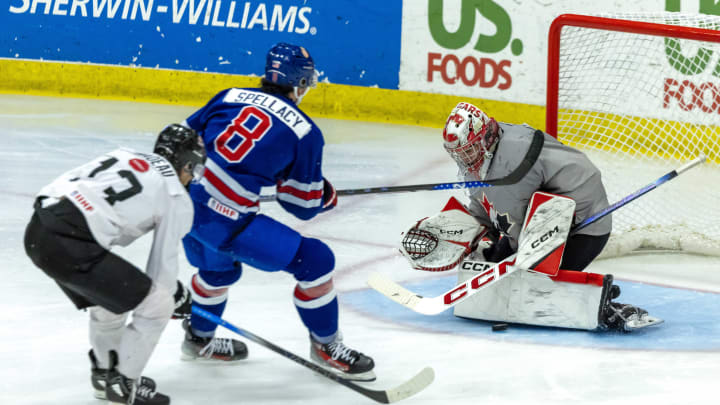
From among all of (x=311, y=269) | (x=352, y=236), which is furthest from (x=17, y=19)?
(x=311, y=269)

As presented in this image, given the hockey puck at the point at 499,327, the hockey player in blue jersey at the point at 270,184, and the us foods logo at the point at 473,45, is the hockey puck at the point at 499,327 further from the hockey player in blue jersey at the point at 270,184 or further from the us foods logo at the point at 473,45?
the us foods logo at the point at 473,45

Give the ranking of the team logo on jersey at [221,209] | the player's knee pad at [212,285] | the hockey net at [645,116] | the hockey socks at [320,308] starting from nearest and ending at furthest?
the team logo on jersey at [221,209], the hockey socks at [320,308], the player's knee pad at [212,285], the hockey net at [645,116]

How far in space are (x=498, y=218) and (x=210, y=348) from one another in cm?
105

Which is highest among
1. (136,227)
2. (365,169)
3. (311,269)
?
(136,227)

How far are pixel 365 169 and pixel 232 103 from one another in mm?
2974

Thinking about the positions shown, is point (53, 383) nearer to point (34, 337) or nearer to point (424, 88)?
point (34, 337)

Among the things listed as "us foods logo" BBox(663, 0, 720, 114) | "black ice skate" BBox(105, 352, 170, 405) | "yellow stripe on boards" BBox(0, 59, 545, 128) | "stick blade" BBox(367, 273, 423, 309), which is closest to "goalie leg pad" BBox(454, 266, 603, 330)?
"stick blade" BBox(367, 273, 423, 309)

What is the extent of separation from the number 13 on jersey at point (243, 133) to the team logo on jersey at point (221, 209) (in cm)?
12

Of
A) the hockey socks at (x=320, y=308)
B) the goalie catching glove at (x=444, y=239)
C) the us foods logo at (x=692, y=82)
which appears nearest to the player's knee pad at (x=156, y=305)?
the hockey socks at (x=320, y=308)

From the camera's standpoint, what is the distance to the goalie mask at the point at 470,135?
3.29 metres

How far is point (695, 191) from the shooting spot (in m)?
4.92

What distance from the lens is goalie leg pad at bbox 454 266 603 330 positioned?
11.0 ft

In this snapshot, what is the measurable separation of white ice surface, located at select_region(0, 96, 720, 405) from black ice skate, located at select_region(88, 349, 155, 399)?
31 mm

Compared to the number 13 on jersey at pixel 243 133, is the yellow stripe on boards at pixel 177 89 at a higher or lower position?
lower
